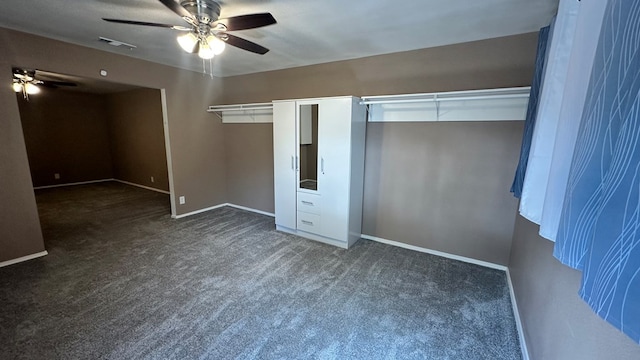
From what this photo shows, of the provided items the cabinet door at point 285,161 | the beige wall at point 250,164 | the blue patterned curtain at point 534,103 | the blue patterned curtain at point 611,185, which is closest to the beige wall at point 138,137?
the beige wall at point 250,164

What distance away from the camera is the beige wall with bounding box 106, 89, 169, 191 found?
18.9ft

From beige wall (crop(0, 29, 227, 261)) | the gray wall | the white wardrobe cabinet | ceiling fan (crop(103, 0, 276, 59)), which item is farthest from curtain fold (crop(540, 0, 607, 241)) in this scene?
beige wall (crop(0, 29, 227, 261))

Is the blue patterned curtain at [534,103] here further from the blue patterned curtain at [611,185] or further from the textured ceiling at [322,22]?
the blue patterned curtain at [611,185]

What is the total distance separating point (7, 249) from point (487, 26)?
17.3 feet

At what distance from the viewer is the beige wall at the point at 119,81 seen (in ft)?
8.66

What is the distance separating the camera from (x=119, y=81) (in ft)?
11.2

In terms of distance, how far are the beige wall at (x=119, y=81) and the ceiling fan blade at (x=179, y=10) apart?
2.23 m

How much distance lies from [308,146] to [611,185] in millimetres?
2917

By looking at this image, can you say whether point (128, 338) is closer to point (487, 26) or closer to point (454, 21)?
point (454, 21)

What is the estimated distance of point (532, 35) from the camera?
7.82 ft

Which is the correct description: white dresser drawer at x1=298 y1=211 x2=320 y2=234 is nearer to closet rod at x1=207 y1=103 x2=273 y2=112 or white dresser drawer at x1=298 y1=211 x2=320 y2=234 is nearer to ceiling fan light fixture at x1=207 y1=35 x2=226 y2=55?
closet rod at x1=207 y1=103 x2=273 y2=112

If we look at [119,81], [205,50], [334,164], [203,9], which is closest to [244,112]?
[119,81]

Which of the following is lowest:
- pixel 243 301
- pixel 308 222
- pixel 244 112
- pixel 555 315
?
pixel 243 301

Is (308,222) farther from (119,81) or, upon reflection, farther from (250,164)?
(119,81)
